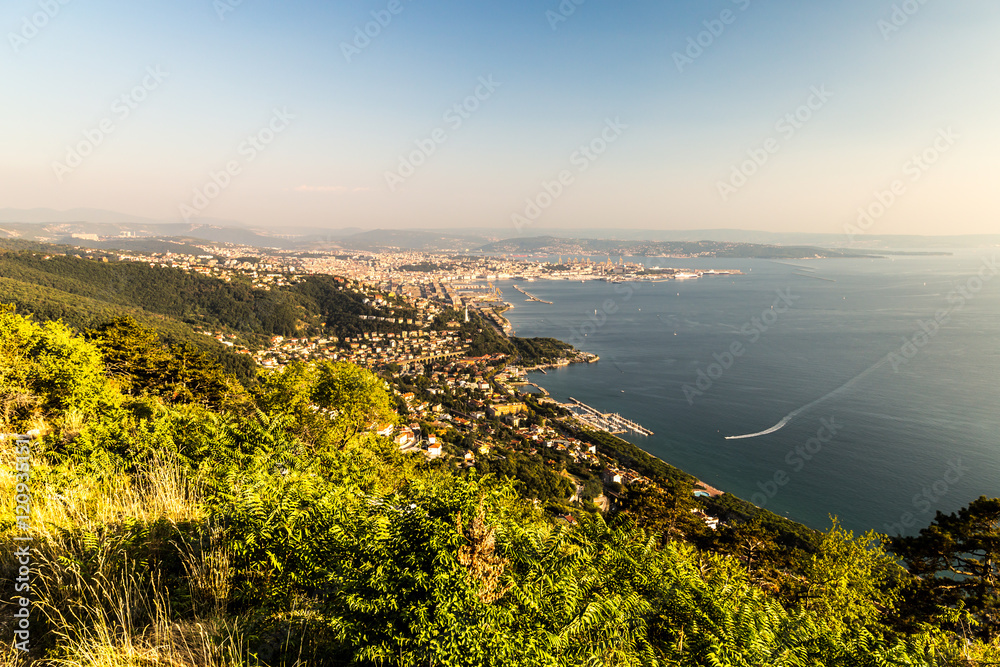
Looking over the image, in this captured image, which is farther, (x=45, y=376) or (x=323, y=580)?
(x=45, y=376)

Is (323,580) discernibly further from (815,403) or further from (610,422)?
(815,403)

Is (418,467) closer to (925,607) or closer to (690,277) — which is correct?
(925,607)

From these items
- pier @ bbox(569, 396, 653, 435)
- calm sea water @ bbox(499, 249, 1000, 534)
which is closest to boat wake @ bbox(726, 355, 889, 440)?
calm sea water @ bbox(499, 249, 1000, 534)

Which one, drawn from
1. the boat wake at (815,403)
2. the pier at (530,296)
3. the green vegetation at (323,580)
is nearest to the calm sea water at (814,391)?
the boat wake at (815,403)

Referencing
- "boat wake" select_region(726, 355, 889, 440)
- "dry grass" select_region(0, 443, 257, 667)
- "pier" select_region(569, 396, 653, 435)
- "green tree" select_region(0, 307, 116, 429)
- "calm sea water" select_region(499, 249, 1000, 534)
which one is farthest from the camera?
"pier" select_region(569, 396, 653, 435)

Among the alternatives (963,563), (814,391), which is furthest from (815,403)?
(963,563)

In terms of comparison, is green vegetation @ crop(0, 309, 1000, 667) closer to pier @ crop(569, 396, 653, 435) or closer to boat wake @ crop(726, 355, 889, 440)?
pier @ crop(569, 396, 653, 435)
